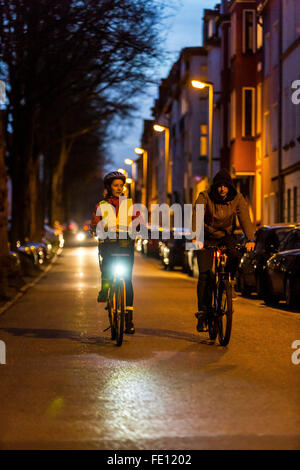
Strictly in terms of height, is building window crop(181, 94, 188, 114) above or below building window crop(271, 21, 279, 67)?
above

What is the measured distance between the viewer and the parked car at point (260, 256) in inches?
788

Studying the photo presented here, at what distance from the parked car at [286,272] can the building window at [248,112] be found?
26.1m

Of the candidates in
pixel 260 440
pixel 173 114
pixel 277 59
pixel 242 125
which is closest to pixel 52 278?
pixel 277 59

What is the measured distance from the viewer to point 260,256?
20484 millimetres

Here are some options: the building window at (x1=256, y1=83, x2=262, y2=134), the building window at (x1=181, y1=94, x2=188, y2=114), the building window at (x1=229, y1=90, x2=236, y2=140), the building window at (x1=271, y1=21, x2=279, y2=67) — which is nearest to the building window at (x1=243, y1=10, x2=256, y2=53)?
the building window at (x1=256, y1=83, x2=262, y2=134)

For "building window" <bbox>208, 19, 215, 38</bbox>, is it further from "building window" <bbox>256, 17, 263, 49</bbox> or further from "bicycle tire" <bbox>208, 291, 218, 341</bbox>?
"bicycle tire" <bbox>208, 291, 218, 341</bbox>

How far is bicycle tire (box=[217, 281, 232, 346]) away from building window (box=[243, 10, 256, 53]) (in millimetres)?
35414

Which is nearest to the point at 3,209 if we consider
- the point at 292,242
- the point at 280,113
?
the point at 292,242

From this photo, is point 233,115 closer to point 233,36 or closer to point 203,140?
point 233,36

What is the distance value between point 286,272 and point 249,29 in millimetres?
29930

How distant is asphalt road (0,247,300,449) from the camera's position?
21.1ft

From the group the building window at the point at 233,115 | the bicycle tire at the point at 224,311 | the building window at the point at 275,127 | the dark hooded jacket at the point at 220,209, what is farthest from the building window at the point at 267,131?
the bicycle tire at the point at 224,311

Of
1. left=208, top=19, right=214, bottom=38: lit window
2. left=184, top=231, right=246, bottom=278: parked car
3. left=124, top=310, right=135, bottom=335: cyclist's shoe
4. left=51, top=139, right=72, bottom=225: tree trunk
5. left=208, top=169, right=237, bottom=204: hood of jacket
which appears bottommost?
left=184, top=231, right=246, bottom=278: parked car

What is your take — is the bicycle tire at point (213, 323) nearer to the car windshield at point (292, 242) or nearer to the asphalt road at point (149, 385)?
the asphalt road at point (149, 385)
